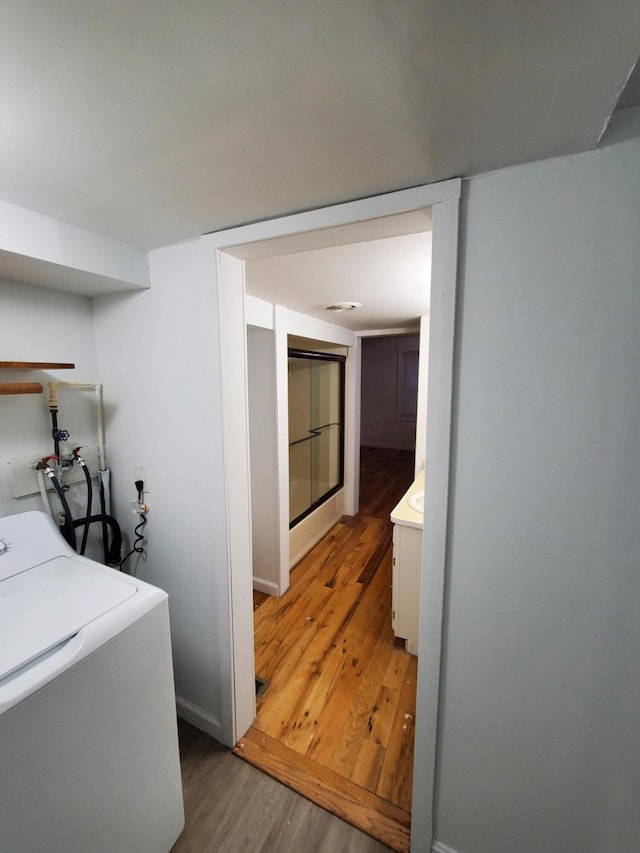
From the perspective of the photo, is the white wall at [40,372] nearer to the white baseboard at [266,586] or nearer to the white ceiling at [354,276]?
the white ceiling at [354,276]

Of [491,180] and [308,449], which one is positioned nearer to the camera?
[491,180]

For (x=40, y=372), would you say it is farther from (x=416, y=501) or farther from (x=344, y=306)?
(x=416, y=501)

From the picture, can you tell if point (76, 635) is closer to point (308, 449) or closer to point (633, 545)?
point (633, 545)

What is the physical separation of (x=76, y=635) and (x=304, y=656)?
1440 millimetres

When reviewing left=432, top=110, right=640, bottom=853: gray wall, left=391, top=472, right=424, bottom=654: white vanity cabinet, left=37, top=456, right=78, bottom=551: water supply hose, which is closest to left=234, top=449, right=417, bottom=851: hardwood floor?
left=391, top=472, right=424, bottom=654: white vanity cabinet

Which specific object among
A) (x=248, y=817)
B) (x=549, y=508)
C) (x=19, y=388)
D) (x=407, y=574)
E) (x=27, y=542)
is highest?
(x=19, y=388)

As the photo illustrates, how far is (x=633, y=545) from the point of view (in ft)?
2.57

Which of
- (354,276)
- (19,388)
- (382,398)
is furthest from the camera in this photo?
(382,398)

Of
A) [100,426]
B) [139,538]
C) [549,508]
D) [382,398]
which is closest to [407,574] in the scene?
[549,508]

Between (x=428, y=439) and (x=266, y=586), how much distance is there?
209 cm

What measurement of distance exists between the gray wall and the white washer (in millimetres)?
927

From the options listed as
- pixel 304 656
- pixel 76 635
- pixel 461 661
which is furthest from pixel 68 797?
pixel 304 656

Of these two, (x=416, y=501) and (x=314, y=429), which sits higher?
(x=314, y=429)

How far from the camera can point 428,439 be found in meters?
0.95
